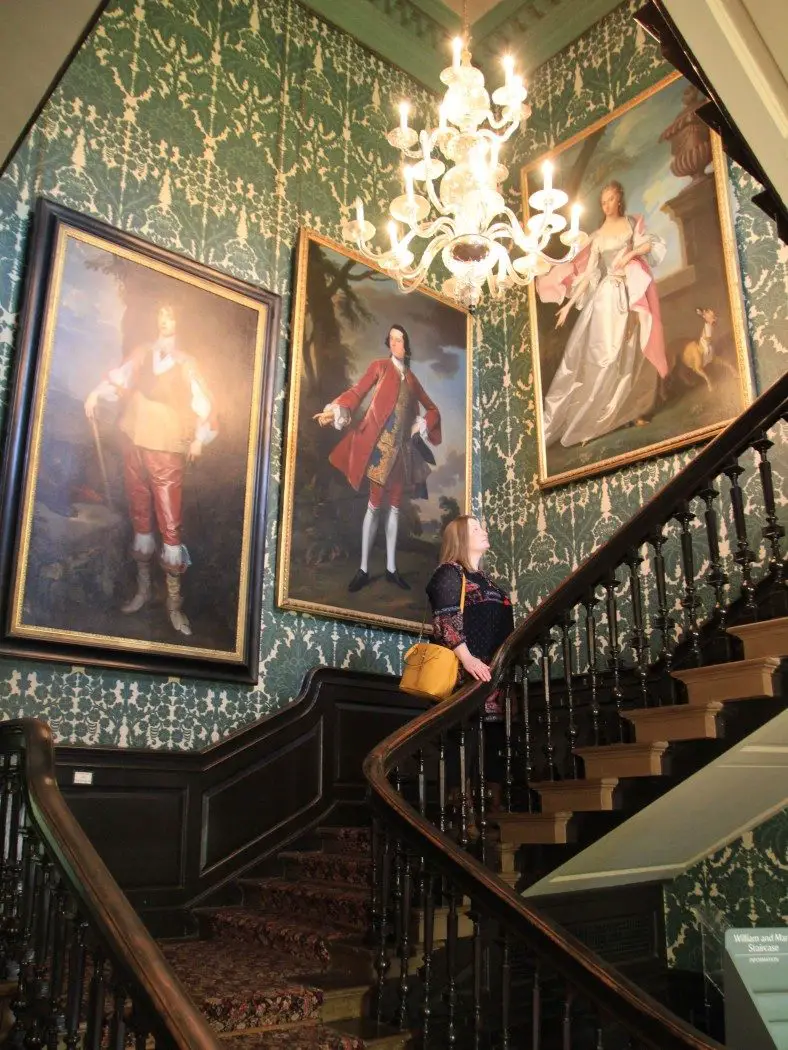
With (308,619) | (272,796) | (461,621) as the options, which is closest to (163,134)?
(308,619)

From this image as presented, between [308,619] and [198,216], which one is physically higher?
[198,216]

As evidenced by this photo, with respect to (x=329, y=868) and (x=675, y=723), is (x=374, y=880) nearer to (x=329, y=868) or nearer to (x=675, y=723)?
(x=329, y=868)

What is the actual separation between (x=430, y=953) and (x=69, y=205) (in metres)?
4.52

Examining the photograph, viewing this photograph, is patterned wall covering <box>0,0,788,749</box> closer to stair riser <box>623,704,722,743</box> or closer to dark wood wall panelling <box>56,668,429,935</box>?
dark wood wall panelling <box>56,668,429,935</box>

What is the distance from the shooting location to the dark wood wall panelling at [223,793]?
4.64 meters

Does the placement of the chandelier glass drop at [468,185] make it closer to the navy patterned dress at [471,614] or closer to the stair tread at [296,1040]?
the navy patterned dress at [471,614]

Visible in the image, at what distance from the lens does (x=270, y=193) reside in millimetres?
6473

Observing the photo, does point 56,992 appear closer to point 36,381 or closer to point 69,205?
point 36,381

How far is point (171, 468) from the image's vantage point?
547 centimetres

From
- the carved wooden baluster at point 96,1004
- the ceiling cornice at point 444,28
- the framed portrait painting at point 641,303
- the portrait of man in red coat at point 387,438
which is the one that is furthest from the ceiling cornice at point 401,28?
the carved wooden baluster at point 96,1004

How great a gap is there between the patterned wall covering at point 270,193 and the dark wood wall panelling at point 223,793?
0.20 metres

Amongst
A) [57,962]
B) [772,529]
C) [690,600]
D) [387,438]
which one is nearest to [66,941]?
[57,962]

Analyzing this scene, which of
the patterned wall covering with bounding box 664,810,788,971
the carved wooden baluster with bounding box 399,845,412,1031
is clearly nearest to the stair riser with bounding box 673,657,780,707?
the carved wooden baluster with bounding box 399,845,412,1031

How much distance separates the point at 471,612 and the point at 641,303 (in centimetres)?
274
